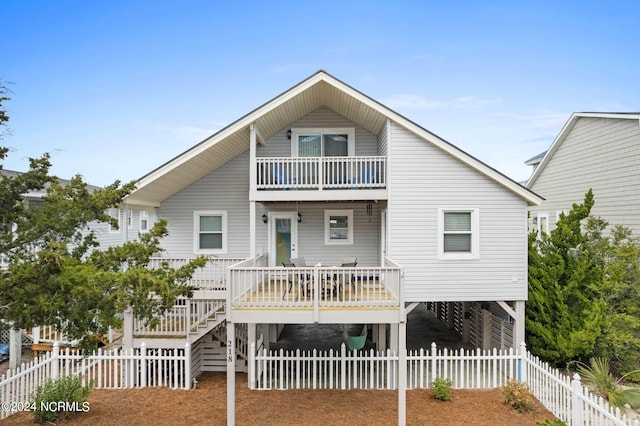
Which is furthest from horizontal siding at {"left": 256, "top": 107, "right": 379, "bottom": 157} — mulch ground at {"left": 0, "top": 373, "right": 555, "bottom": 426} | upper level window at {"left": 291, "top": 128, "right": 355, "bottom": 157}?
mulch ground at {"left": 0, "top": 373, "right": 555, "bottom": 426}

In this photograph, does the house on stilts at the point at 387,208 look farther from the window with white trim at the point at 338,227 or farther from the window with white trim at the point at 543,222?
the window with white trim at the point at 543,222

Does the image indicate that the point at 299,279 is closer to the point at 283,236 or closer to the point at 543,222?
the point at 283,236

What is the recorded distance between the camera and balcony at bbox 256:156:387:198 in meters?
10.9

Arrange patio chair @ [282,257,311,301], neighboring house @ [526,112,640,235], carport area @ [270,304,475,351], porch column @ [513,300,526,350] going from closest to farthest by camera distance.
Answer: patio chair @ [282,257,311,301], porch column @ [513,300,526,350], neighboring house @ [526,112,640,235], carport area @ [270,304,475,351]

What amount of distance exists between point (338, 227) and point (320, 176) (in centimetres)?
299

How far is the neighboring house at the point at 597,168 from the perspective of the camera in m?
13.4

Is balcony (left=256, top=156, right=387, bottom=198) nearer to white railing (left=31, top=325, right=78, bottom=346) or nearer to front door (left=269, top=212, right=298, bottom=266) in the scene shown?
front door (left=269, top=212, right=298, bottom=266)

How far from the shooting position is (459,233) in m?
11.2

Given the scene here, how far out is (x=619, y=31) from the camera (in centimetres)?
1861

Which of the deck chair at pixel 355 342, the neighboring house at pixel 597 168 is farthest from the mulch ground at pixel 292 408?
the neighboring house at pixel 597 168

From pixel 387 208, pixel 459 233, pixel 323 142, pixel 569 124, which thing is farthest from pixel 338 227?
pixel 569 124

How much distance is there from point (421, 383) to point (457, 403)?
3.90 ft

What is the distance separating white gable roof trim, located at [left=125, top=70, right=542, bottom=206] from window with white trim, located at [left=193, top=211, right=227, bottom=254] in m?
1.50

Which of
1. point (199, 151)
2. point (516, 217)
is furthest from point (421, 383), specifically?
point (199, 151)
